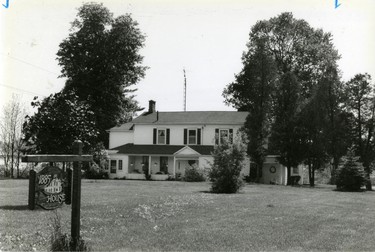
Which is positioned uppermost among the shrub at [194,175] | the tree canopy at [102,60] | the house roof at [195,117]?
the tree canopy at [102,60]

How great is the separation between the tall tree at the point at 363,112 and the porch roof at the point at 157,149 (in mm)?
12993

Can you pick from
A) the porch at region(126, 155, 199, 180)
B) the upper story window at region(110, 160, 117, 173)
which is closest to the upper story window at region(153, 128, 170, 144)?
the porch at region(126, 155, 199, 180)

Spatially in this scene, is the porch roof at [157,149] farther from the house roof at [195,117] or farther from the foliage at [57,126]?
the foliage at [57,126]

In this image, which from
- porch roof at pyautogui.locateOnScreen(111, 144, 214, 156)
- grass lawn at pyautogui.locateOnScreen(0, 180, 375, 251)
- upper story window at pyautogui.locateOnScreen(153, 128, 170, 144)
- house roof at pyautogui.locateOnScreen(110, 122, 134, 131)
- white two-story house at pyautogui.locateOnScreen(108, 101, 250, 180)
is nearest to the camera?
grass lawn at pyautogui.locateOnScreen(0, 180, 375, 251)

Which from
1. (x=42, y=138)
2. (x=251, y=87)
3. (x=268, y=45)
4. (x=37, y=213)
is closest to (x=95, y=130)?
(x=42, y=138)

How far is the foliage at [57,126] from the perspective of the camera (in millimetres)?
17781

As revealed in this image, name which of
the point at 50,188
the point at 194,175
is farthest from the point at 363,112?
the point at 50,188

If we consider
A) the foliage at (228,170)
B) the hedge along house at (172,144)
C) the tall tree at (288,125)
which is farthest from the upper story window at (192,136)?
the foliage at (228,170)

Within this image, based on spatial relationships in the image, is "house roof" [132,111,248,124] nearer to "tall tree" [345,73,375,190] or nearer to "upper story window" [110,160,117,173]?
"upper story window" [110,160,117,173]

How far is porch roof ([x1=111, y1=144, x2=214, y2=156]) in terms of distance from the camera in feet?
152

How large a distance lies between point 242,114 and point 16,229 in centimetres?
3910

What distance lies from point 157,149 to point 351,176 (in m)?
19.4

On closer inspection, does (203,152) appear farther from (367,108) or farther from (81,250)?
(81,250)

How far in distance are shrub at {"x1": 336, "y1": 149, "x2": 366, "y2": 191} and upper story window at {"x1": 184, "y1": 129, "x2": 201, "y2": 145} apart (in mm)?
16375
